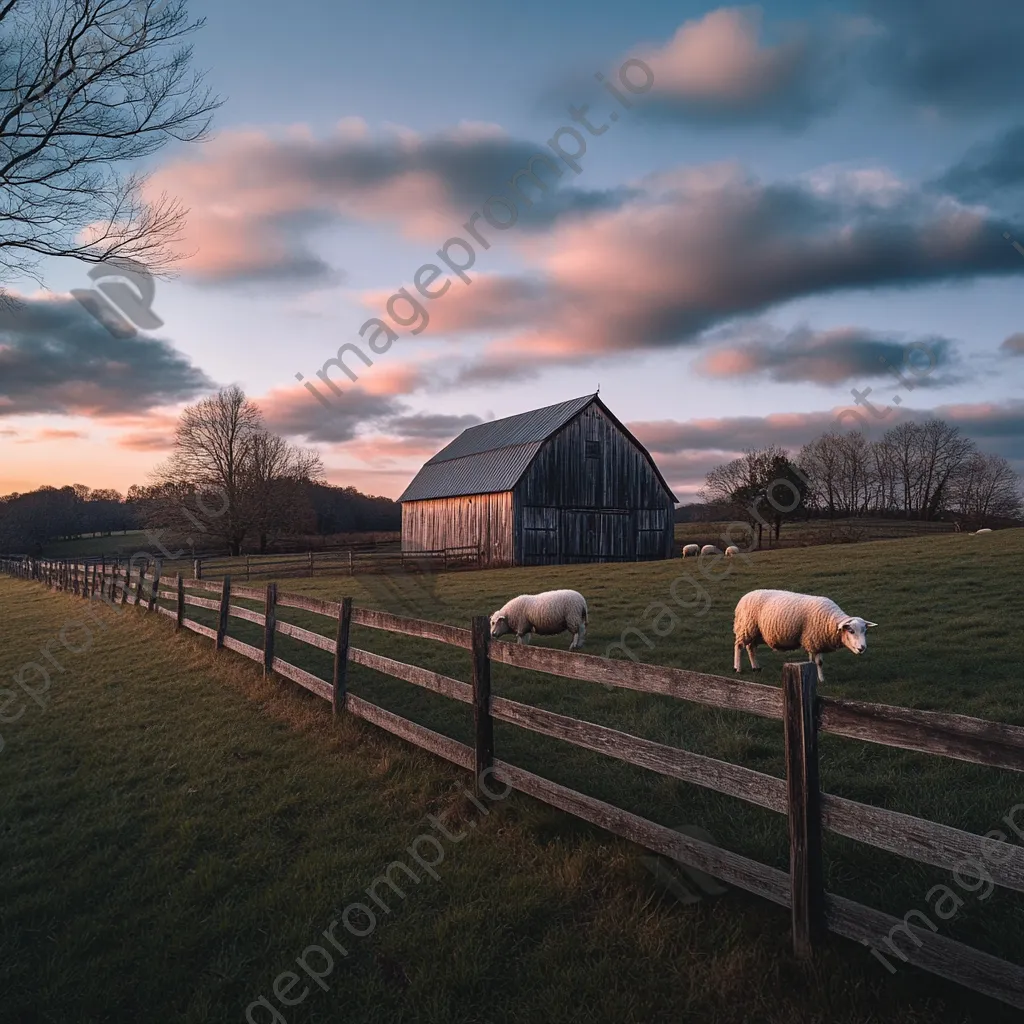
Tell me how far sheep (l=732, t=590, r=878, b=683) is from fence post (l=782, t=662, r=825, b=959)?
5878 millimetres

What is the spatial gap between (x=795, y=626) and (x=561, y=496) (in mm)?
25297

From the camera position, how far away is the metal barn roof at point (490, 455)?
34531mm

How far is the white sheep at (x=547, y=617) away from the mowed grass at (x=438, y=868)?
2.40 meters

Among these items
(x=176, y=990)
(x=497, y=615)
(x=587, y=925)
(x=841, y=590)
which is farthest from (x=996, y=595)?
(x=176, y=990)

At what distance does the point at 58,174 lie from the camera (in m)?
13.1

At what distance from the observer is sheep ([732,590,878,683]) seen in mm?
8867

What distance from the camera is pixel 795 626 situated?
→ 9344 millimetres

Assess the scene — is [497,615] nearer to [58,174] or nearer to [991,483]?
[58,174]

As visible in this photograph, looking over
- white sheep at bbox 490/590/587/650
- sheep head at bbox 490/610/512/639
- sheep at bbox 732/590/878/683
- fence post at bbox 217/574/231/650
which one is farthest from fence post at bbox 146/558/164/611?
sheep at bbox 732/590/878/683

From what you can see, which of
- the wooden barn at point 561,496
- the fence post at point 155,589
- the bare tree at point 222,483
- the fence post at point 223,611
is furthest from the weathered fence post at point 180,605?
the bare tree at point 222,483

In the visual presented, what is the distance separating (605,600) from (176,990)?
14.9 meters

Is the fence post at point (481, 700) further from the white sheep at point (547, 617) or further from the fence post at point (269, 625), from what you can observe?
the white sheep at point (547, 617)

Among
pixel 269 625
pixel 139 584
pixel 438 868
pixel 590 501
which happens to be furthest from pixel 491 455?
pixel 438 868

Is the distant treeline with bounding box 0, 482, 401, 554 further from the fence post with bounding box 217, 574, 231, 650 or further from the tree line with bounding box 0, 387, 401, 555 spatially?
the fence post with bounding box 217, 574, 231, 650
